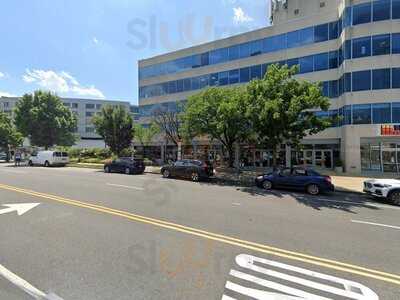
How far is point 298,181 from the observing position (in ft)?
52.5

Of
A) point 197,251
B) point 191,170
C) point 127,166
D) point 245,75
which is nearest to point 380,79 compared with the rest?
point 245,75

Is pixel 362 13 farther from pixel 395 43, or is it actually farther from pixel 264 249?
pixel 264 249

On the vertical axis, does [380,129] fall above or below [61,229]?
above

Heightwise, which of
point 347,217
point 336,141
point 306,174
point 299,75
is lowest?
point 347,217

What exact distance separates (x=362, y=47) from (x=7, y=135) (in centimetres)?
5275

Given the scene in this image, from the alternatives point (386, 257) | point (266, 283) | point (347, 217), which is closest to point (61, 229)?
point (266, 283)

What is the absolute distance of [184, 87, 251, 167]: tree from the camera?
19656 millimetres

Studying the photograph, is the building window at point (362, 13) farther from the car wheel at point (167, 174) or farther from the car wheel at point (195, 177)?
the car wheel at point (167, 174)

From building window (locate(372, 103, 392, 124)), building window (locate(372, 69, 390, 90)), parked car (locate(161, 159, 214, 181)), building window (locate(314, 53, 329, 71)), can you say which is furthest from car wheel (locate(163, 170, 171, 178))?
building window (locate(372, 69, 390, 90))

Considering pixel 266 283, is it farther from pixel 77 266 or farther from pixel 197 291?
pixel 77 266

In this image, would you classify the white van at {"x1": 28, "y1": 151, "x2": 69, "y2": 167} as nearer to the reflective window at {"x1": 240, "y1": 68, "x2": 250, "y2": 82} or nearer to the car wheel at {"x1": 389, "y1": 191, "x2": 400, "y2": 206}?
the reflective window at {"x1": 240, "y1": 68, "x2": 250, "y2": 82}

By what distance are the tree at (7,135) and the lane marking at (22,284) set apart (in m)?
53.6

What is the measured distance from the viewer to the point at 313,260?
5566mm

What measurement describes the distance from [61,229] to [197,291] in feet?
15.1
